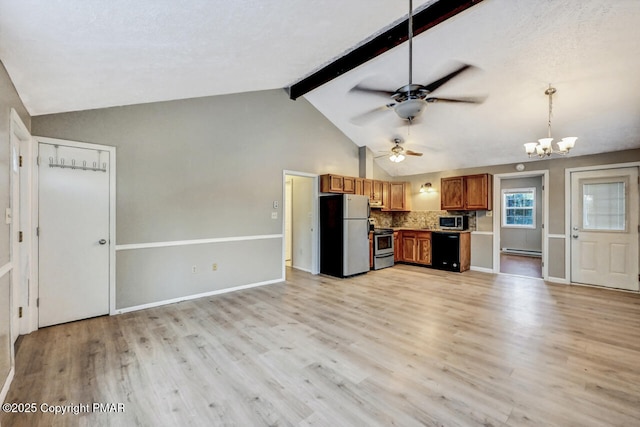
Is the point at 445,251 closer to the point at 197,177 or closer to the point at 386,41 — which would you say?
the point at 386,41

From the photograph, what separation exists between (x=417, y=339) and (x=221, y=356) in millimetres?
1913

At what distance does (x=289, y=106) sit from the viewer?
525 centimetres

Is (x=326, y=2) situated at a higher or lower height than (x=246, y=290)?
higher

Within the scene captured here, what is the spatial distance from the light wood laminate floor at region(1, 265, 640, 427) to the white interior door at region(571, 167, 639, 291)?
0.93 m

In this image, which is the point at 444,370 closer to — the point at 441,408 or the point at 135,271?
the point at 441,408

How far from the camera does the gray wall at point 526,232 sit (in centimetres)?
830

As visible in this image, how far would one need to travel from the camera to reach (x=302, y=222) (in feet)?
20.6

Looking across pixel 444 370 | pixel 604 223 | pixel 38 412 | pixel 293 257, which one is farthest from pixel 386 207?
pixel 38 412

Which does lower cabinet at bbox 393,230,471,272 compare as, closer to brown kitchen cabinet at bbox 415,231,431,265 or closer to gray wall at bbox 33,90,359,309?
brown kitchen cabinet at bbox 415,231,431,265

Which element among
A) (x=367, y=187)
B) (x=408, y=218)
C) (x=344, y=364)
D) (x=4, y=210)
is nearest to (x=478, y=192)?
(x=408, y=218)

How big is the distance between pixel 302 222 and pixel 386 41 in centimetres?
386

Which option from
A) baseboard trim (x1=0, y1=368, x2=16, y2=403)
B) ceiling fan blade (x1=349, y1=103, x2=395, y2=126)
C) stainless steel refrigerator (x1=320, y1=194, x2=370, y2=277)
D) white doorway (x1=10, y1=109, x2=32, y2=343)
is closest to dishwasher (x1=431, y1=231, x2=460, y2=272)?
stainless steel refrigerator (x1=320, y1=194, x2=370, y2=277)

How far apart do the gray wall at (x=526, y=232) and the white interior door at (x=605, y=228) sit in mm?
3645

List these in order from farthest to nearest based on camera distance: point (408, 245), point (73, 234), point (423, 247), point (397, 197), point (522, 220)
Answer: point (522, 220) < point (397, 197) < point (408, 245) < point (423, 247) < point (73, 234)
